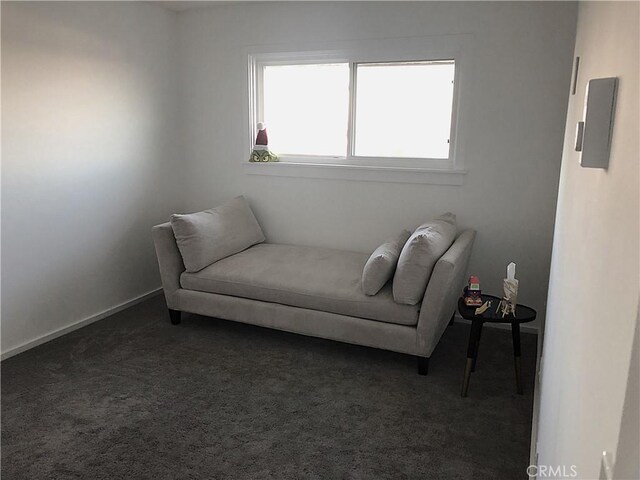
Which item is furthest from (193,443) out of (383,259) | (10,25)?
(10,25)

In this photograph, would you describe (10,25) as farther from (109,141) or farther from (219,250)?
(219,250)

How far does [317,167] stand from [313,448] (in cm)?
231

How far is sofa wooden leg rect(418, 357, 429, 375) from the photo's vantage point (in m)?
2.92

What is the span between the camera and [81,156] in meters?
3.47

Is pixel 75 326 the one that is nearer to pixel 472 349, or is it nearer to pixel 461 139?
pixel 472 349

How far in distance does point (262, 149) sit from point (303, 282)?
1435mm

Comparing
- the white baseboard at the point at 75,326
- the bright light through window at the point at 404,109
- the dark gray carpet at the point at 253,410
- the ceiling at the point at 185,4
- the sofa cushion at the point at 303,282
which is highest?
the ceiling at the point at 185,4

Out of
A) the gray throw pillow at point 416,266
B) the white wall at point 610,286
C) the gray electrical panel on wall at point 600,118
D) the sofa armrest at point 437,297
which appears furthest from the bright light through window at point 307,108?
the gray electrical panel on wall at point 600,118

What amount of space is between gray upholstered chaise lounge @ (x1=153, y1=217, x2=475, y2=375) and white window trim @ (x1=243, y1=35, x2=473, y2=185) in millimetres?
561

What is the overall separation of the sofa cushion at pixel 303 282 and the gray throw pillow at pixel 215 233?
0.07 metres

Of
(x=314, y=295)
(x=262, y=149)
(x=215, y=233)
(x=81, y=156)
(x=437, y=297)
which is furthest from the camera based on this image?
(x=262, y=149)

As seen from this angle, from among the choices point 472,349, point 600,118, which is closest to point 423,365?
point 472,349

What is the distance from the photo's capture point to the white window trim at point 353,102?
11.4 feet

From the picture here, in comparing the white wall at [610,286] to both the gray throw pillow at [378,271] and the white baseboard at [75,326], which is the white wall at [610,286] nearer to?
the gray throw pillow at [378,271]
